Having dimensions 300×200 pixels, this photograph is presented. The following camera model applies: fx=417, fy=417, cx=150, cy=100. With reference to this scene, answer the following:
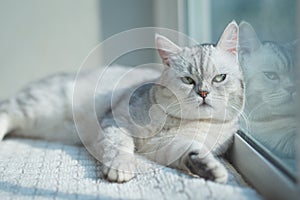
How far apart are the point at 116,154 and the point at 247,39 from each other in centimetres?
51

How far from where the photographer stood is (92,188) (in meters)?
1.03

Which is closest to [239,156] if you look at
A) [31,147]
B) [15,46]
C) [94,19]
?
[31,147]

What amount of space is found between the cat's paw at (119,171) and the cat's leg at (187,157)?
11 centimetres

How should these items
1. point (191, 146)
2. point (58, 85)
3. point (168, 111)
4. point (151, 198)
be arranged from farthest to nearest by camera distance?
1. point (58, 85)
2. point (168, 111)
3. point (191, 146)
4. point (151, 198)

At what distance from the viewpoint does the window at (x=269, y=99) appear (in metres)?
0.94

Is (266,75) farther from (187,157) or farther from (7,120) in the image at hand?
(7,120)

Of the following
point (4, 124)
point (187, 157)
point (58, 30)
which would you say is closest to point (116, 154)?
point (187, 157)

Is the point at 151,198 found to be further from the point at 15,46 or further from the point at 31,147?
the point at 15,46

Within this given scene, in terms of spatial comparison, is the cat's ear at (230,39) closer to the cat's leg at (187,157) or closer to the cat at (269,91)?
the cat at (269,91)

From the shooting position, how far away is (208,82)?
1.18 meters

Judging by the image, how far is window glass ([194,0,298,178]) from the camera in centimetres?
98

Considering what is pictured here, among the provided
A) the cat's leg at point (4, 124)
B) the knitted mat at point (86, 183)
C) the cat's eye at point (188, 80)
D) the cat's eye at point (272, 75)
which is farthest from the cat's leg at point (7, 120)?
the cat's eye at point (272, 75)

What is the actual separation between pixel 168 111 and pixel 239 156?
0.81ft

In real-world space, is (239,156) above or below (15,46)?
below
